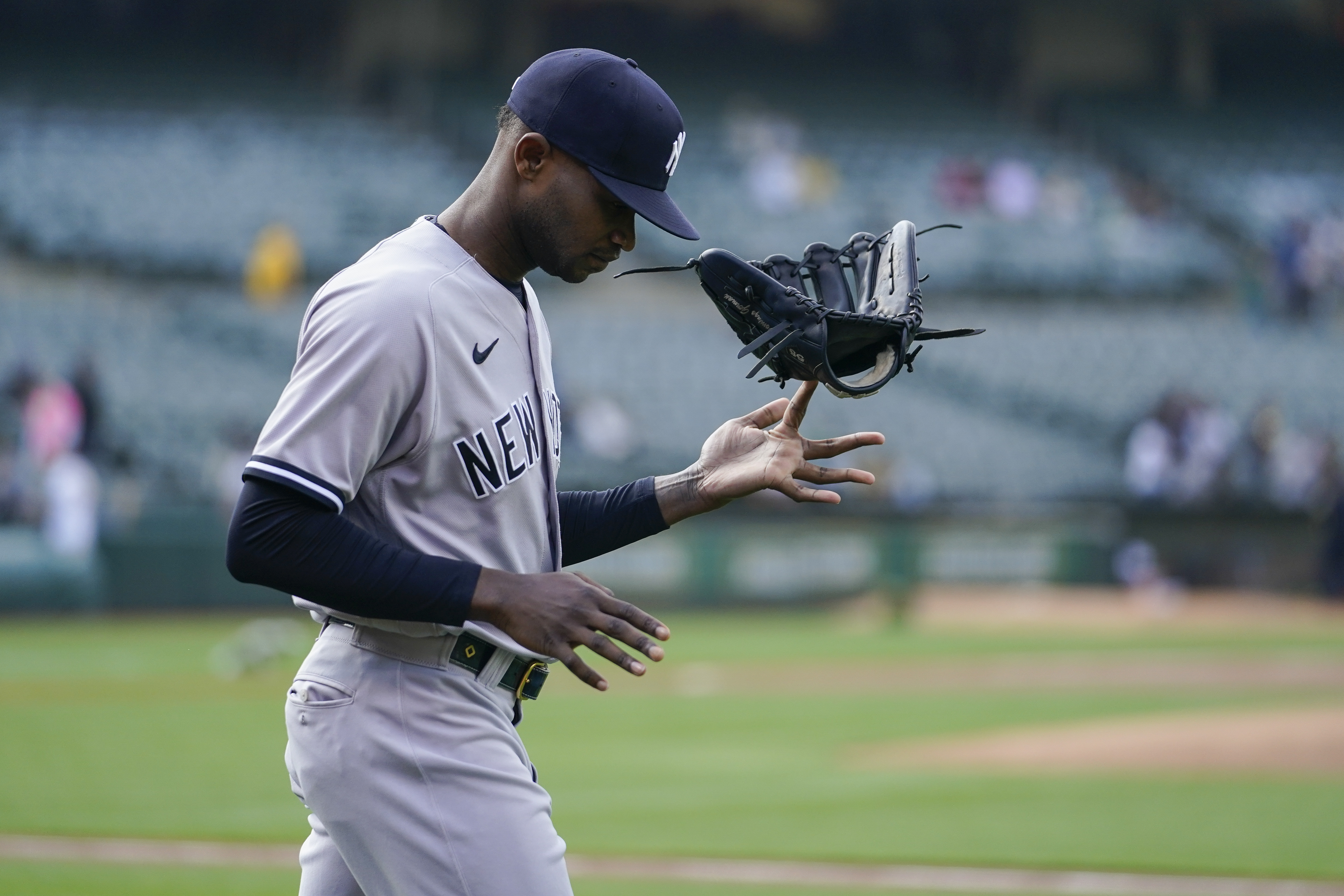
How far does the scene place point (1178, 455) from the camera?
2212 centimetres

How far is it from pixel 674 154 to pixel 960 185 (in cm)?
2549

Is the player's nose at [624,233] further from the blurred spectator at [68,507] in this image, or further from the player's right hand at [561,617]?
the blurred spectator at [68,507]

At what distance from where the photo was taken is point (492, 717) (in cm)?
289

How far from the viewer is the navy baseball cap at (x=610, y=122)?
2.86m

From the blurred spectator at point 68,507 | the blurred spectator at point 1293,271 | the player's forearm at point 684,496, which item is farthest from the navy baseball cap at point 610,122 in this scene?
the blurred spectator at point 1293,271

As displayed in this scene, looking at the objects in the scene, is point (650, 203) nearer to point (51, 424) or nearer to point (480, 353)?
point (480, 353)

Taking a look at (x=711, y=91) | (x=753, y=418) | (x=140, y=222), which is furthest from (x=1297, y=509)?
(x=753, y=418)

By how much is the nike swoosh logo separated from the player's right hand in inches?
14.9

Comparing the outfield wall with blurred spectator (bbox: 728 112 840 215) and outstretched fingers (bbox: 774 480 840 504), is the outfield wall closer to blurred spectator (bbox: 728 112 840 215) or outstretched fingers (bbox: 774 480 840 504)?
blurred spectator (bbox: 728 112 840 215)

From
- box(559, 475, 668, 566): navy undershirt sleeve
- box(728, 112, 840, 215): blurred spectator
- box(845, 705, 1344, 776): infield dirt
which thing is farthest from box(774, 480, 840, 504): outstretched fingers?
box(728, 112, 840, 215): blurred spectator

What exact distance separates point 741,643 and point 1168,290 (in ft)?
42.9

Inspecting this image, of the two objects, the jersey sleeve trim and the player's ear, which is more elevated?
the player's ear

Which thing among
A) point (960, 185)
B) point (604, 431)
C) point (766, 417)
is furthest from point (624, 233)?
point (960, 185)

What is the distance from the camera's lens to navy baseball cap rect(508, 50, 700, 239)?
2.86 m
